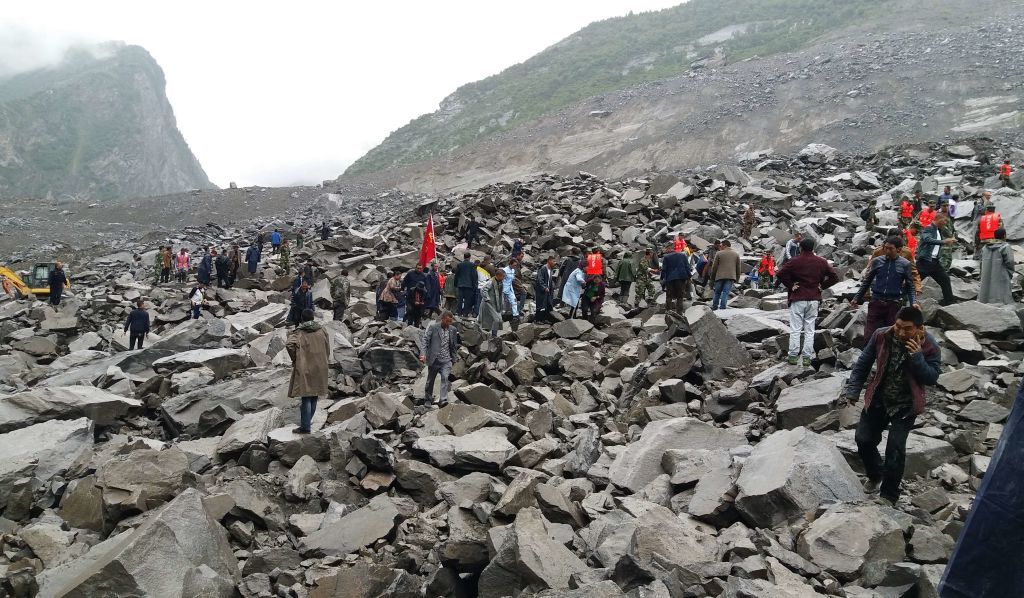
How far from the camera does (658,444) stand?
620 centimetres

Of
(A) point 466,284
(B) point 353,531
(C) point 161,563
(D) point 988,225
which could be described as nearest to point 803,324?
(D) point 988,225

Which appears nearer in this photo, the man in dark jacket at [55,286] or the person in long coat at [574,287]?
the person in long coat at [574,287]

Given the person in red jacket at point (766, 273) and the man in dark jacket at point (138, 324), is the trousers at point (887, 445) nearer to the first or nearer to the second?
the person in red jacket at point (766, 273)

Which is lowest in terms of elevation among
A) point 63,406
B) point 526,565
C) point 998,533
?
point 526,565

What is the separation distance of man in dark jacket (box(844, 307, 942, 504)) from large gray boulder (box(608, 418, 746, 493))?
5.69 ft

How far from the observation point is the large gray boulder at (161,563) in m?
4.22

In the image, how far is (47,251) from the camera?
28.0 m

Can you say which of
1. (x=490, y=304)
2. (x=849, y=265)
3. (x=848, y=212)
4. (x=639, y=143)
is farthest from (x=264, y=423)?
(x=639, y=143)

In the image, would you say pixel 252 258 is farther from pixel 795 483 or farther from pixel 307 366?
pixel 795 483

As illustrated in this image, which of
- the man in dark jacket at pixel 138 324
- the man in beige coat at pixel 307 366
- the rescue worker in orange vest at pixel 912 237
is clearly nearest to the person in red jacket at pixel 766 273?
the rescue worker in orange vest at pixel 912 237

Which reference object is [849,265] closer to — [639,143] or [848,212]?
[848,212]

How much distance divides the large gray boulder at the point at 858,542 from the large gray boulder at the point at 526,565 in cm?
152

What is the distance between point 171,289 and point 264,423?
1336 centimetres

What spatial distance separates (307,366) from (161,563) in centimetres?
318
